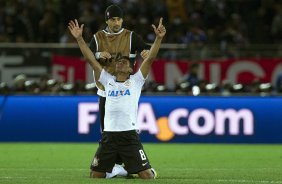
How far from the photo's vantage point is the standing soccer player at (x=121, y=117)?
13000mm

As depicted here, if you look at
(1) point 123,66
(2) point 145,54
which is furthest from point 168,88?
(1) point 123,66

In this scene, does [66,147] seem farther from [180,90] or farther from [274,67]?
[274,67]

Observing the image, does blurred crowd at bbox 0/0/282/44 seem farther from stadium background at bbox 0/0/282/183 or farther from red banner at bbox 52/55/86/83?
red banner at bbox 52/55/86/83

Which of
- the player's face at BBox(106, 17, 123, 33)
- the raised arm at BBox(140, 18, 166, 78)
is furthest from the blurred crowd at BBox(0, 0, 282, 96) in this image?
the raised arm at BBox(140, 18, 166, 78)

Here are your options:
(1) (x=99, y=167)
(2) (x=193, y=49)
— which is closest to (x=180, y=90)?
(2) (x=193, y=49)

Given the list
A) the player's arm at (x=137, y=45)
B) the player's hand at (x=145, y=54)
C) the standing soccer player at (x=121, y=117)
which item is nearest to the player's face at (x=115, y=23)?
the player's arm at (x=137, y=45)

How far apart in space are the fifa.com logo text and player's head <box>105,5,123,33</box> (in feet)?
24.0

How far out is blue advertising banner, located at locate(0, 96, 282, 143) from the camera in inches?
826

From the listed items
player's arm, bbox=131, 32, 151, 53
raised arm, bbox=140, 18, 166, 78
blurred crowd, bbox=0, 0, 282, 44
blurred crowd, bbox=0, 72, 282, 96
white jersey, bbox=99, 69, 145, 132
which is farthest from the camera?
blurred crowd, bbox=0, 0, 282, 44

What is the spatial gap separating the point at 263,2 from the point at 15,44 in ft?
26.0

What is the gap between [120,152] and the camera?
42.8ft

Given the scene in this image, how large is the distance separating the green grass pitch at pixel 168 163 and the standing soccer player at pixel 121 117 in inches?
9.2

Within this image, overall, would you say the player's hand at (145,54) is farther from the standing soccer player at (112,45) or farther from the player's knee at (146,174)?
the player's knee at (146,174)

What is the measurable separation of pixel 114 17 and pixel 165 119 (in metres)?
7.67
